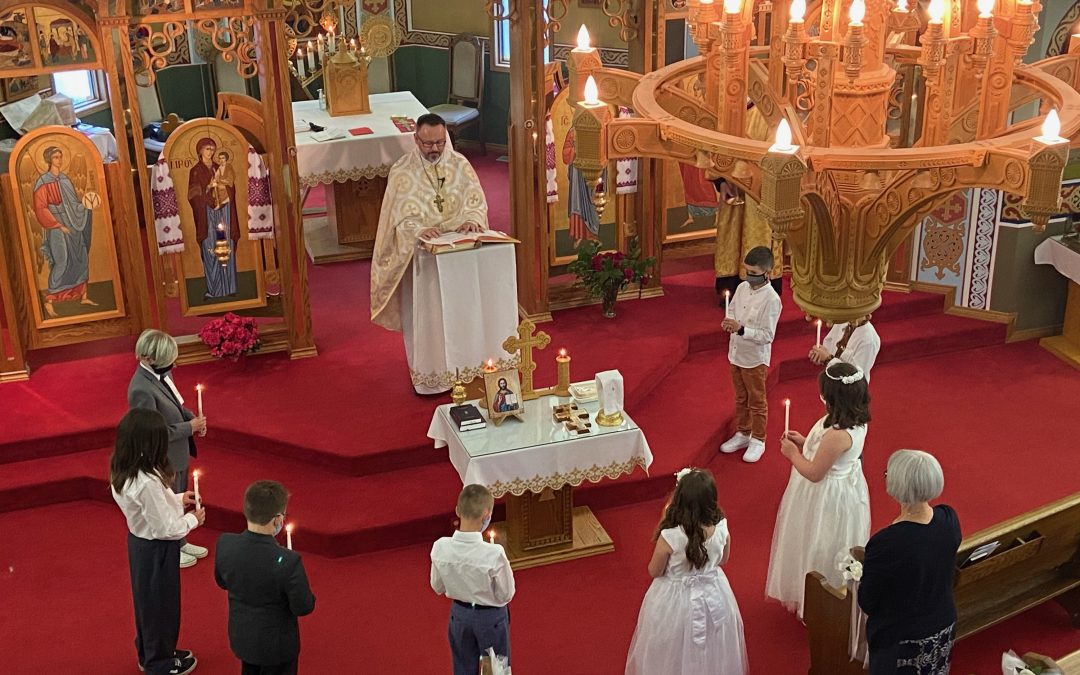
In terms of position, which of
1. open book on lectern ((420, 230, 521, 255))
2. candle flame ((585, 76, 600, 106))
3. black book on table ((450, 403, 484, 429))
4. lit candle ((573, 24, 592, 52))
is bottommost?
black book on table ((450, 403, 484, 429))

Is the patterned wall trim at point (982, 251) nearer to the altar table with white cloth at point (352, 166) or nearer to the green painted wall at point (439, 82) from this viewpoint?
the altar table with white cloth at point (352, 166)

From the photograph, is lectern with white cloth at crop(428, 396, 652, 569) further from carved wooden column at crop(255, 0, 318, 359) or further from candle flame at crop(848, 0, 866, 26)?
candle flame at crop(848, 0, 866, 26)

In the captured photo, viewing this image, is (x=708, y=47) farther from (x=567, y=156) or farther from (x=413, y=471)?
(x=567, y=156)

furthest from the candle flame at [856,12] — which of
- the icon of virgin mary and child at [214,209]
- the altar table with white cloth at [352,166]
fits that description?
the altar table with white cloth at [352,166]

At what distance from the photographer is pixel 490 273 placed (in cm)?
895

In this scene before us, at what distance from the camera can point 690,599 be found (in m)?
6.14

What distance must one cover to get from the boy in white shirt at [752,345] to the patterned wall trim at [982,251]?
3.08m

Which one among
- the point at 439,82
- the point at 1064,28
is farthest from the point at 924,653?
the point at 439,82

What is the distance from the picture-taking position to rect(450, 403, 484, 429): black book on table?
771 cm

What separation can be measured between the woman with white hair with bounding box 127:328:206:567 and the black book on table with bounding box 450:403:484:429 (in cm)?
149

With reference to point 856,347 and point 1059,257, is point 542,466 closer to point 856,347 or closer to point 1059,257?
point 856,347

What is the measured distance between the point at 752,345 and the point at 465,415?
208 cm

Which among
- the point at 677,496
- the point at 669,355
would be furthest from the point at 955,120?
the point at 669,355

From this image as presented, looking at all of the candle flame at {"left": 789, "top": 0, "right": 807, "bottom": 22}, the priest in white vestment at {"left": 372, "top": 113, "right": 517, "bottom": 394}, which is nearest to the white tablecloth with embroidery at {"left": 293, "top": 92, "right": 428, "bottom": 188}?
the priest in white vestment at {"left": 372, "top": 113, "right": 517, "bottom": 394}
